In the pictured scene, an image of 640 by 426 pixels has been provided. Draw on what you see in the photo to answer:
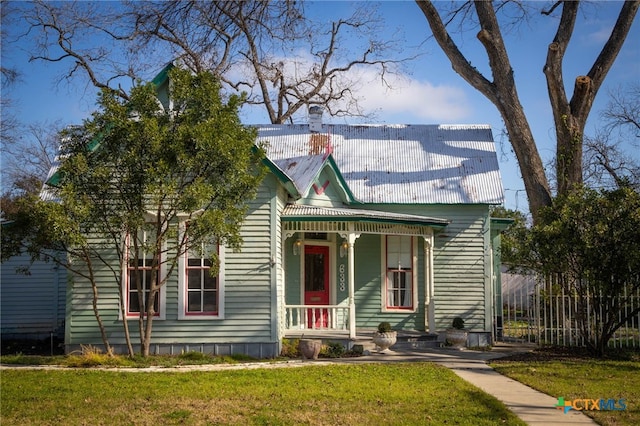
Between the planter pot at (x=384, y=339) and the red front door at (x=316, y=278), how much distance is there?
253cm

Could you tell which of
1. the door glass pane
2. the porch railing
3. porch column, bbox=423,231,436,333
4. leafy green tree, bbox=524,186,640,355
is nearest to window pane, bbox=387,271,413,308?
porch column, bbox=423,231,436,333

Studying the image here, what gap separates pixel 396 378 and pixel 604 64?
1349 cm

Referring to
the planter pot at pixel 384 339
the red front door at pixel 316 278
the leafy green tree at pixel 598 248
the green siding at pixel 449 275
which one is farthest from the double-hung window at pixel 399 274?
the leafy green tree at pixel 598 248

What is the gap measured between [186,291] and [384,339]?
4.61 metres

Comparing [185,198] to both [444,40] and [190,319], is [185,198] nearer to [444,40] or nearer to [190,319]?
[190,319]

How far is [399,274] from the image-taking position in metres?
19.8

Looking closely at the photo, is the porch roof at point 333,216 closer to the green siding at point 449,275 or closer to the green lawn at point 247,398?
the green siding at point 449,275

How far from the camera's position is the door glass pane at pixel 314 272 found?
18906 mm

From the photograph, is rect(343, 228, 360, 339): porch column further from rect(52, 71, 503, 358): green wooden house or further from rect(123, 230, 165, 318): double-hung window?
rect(123, 230, 165, 318): double-hung window

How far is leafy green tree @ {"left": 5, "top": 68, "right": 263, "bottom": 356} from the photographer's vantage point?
13375 mm

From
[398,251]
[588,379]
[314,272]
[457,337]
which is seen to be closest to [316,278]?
[314,272]

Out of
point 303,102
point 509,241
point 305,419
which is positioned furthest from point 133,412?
point 303,102

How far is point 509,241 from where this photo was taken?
671 inches

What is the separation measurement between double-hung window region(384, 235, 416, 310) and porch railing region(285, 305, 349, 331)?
1.52 m
